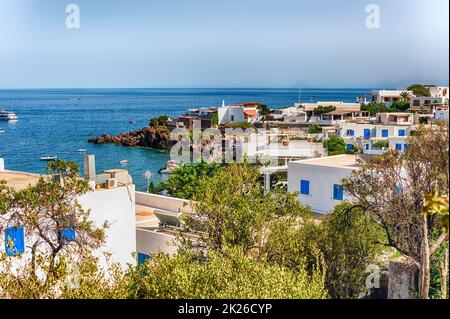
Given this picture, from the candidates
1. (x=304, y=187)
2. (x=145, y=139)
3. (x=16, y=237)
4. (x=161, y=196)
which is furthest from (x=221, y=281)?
(x=145, y=139)

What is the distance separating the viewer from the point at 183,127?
47688mm

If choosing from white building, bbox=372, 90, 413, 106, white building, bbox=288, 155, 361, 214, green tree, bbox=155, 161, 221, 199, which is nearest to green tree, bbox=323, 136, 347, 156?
green tree, bbox=155, 161, 221, 199

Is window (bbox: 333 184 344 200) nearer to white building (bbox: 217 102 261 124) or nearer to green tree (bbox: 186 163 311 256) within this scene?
green tree (bbox: 186 163 311 256)

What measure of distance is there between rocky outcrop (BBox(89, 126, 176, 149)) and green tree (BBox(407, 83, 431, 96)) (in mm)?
20951

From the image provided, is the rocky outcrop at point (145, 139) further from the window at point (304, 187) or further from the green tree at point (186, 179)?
the window at point (304, 187)

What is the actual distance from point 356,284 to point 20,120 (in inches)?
2589

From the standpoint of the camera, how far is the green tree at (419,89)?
47.3m

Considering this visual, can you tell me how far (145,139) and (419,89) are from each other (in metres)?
23.8

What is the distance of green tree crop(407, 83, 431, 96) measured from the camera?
47.3 metres

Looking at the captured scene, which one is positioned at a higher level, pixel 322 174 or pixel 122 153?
pixel 322 174

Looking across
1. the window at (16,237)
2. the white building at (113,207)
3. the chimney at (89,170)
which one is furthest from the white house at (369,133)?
the window at (16,237)
